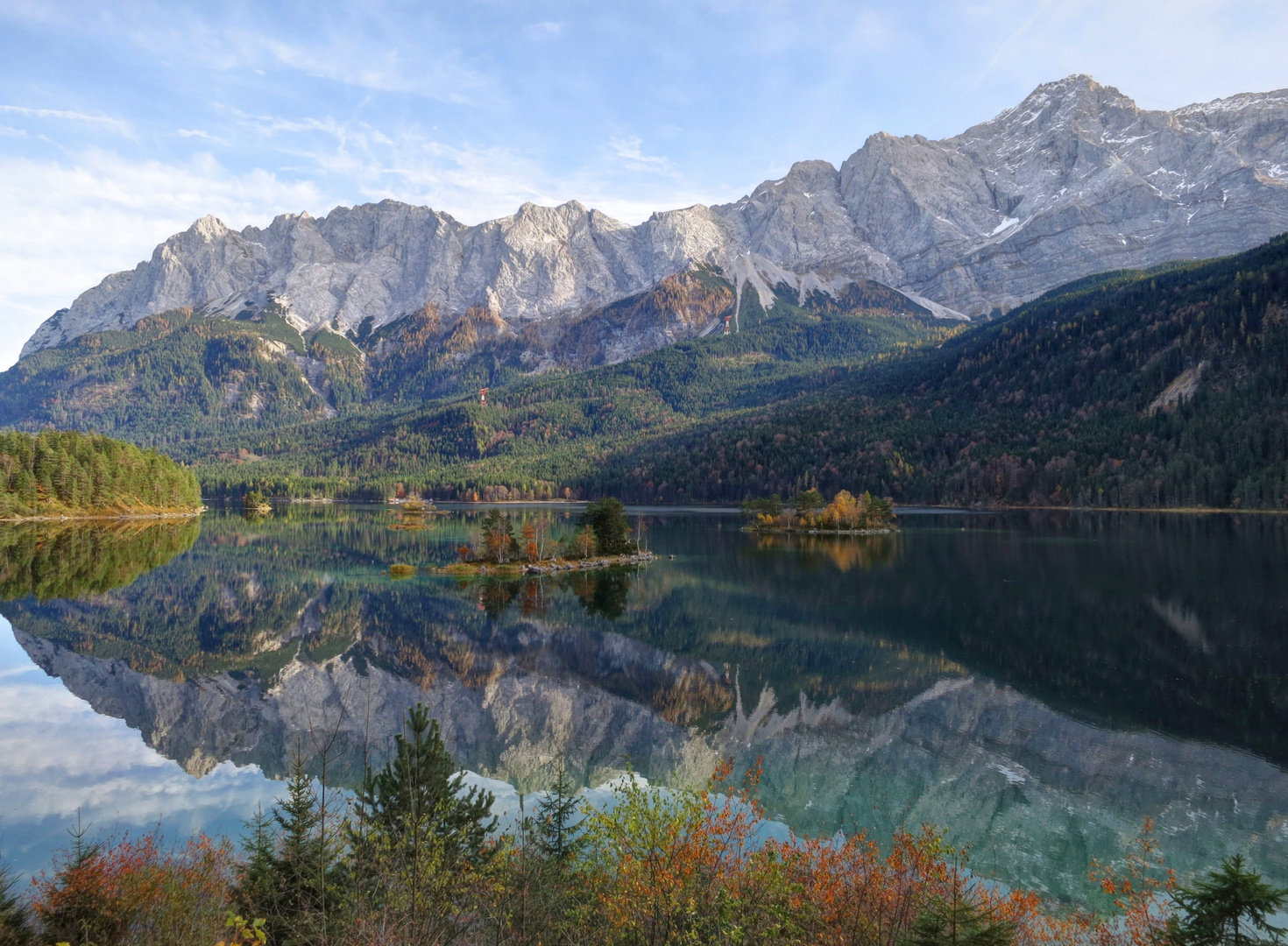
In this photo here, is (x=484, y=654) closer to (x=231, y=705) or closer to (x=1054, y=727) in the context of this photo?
(x=231, y=705)

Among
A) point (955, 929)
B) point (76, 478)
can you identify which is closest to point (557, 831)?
point (955, 929)

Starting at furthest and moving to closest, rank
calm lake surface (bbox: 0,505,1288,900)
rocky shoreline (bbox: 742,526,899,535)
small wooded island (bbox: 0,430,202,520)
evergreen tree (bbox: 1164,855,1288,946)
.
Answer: rocky shoreline (bbox: 742,526,899,535)
small wooded island (bbox: 0,430,202,520)
calm lake surface (bbox: 0,505,1288,900)
evergreen tree (bbox: 1164,855,1288,946)

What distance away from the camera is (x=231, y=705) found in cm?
3441

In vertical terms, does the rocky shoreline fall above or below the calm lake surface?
below

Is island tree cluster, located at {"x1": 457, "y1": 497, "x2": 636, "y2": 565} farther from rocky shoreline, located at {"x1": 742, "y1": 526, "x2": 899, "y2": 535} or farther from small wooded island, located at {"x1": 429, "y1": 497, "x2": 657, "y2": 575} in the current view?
rocky shoreline, located at {"x1": 742, "y1": 526, "x2": 899, "y2": 535}

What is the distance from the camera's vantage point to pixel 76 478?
12662 centimetres

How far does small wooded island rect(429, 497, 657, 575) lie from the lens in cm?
8238

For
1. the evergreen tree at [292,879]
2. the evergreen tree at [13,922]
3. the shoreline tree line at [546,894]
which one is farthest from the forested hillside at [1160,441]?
the evergreen tree at [13,922]

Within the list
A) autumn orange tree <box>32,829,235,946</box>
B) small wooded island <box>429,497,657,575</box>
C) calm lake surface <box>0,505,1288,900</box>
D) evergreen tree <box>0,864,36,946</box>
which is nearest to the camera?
evergreen tree <box>0,864,36,946</box>

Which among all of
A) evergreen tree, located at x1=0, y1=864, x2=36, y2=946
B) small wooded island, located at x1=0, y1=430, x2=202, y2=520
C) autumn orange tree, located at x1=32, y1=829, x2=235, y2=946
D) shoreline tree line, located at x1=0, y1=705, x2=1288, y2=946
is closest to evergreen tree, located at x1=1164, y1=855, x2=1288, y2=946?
shoreline tree line, located at x1=0, y1=705, x2=1288, y2=946

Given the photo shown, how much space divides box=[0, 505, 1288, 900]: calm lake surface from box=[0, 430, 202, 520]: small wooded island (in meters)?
59.0

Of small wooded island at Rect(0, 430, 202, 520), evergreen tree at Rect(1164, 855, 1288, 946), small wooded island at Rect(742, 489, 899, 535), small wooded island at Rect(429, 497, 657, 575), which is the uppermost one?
A: small wooded island at Rect(0, 430, 202, 520)

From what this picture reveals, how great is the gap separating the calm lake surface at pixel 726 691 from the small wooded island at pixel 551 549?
778 centimetres

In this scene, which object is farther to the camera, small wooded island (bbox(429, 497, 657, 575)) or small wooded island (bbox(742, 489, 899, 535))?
small wooded island (bbox(742, 489, 899, 535))
